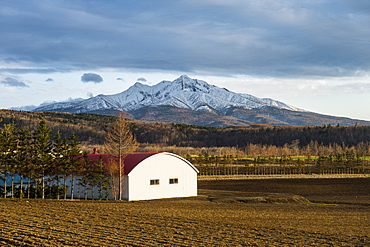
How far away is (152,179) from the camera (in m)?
40.9

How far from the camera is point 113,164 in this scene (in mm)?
39438

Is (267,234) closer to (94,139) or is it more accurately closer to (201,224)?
(201,224)

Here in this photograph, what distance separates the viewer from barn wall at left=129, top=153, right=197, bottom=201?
1565 inches

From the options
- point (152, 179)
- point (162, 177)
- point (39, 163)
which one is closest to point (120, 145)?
point (152, 179)

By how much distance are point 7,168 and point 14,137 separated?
8.71 feet

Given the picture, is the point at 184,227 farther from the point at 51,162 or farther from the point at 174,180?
the point at 174,180

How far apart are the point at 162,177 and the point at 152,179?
4.16 feet

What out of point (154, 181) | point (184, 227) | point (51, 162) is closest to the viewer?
point (184, 227)

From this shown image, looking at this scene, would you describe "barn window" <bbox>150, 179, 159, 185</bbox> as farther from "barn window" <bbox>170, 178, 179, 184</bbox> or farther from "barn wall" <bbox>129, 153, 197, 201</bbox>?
"barn window" <bbox>170, 178, 179, 184</bbox>

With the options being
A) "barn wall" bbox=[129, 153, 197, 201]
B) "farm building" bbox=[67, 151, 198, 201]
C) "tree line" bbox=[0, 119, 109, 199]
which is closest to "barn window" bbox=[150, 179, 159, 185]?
"farm building" bbox=[67, 151, 198, 201]

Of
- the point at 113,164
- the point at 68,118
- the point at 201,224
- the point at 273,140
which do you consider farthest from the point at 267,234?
the point at 68,118

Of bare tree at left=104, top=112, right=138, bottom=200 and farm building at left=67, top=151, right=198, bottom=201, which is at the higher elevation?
bare tree at left=104, top=112, right=138, bottom=200

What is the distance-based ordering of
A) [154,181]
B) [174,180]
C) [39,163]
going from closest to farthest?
[39,163]
[154,181]
[174,180]

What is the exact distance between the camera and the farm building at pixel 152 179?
39.5 m
